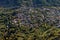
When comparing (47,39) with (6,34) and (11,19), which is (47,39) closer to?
(6,34)

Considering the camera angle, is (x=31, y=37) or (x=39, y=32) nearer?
(x=31, y=37)

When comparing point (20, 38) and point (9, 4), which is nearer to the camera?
point (20, 38)

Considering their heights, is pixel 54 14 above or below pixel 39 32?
below

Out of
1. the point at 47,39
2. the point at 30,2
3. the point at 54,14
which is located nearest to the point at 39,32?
the point at 47,39

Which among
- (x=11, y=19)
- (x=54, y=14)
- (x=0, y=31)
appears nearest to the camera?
(x=0, y=31)

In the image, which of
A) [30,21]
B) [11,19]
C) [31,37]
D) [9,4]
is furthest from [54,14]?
[31,37]

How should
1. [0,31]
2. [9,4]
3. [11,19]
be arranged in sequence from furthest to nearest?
[9,4] < [11,19] < [0,31]

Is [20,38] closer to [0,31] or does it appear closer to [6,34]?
[6,34]

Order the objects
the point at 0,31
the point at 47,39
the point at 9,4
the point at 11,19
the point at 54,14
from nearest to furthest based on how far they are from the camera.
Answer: the point at 47,39, the point at 0,31, the point at 11,19, the point at 54,14, the point at 9,4

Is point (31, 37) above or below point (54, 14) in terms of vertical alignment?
above
